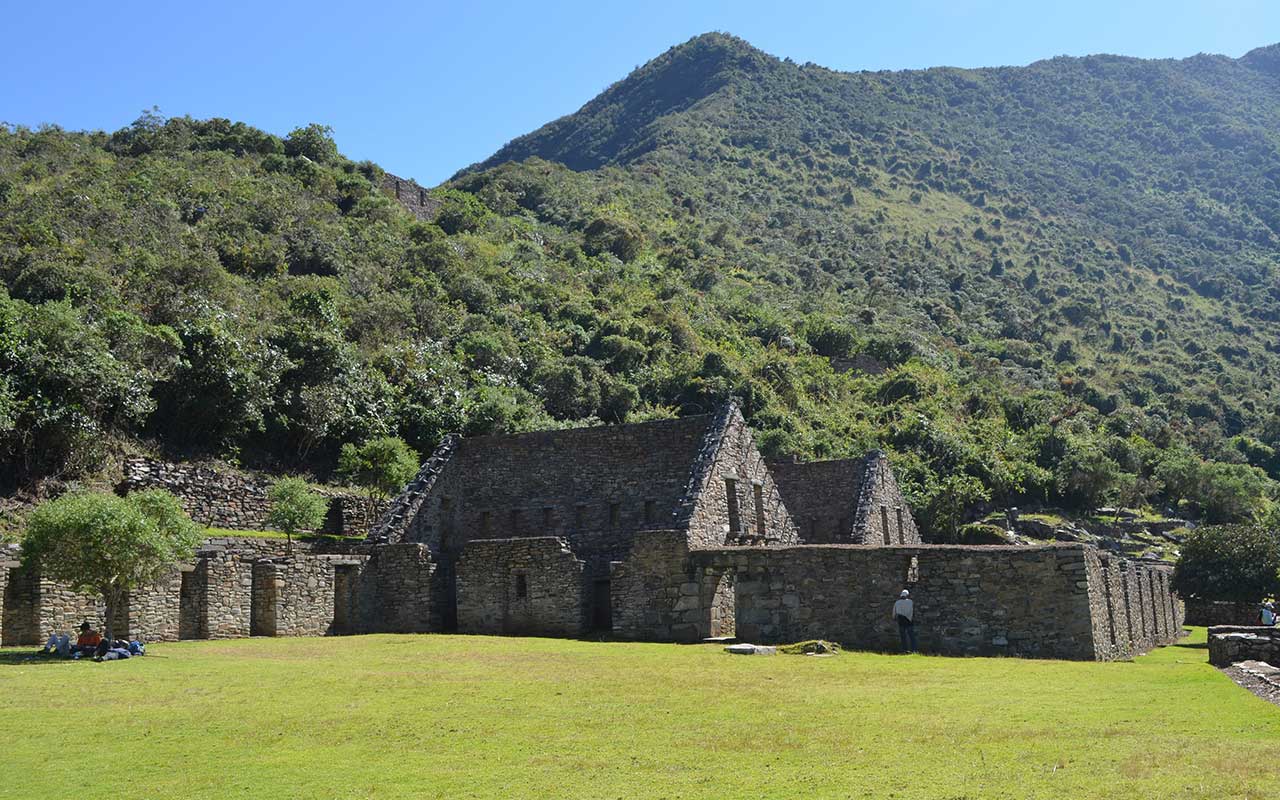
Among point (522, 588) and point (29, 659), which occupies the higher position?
point (522, 588)

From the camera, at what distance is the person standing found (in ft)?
76.1

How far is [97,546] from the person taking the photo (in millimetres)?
21953

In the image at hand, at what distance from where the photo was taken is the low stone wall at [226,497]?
3934cm

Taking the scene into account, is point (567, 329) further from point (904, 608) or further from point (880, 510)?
point (904, 608)

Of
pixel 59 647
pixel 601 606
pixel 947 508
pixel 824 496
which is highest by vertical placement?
pixel 824 496

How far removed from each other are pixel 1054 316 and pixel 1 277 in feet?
416

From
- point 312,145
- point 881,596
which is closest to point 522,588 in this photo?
point 881,596

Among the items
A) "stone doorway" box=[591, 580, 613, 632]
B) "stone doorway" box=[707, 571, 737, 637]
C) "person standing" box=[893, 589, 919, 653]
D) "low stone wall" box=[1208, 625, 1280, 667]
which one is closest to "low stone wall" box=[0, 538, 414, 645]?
"stone doorway" box=[591, 580, 613, 632]

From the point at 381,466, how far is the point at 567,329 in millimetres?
38258

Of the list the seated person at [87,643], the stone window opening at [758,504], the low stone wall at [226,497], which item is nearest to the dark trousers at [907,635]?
the stone window opening at [758,504]

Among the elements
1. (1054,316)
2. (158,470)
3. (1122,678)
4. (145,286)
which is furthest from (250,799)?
(1054,316)

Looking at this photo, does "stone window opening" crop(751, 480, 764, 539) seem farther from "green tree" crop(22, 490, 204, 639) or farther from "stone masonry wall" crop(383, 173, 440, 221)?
"stone masonry wall" crop(383, 173, 440, 221)

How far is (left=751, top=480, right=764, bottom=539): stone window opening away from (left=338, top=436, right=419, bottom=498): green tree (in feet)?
48.6

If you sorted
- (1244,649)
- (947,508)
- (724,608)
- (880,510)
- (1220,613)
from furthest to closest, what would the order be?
(947,508)
(1220,613)
(880,510)
(724,608)
(1244,649)
